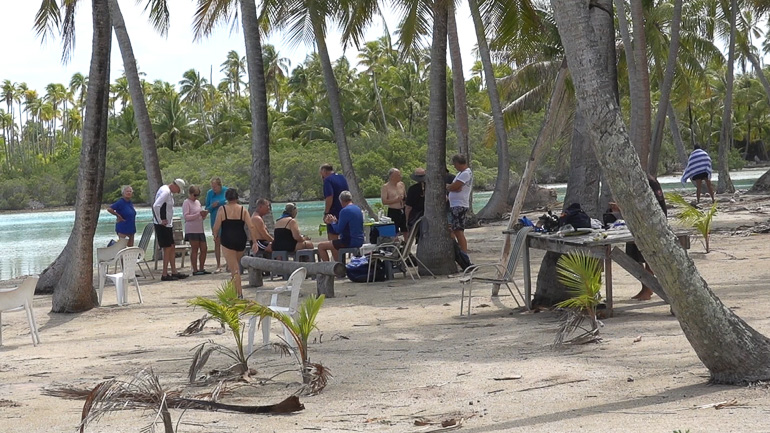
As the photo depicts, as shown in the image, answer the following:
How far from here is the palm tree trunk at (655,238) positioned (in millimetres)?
5816

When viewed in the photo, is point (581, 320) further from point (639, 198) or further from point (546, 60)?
point (546, 60)

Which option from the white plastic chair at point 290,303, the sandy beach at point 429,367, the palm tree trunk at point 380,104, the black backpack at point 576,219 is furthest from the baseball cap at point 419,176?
the palm tree trunk at point 380,104

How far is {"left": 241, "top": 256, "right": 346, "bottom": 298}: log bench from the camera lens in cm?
1213

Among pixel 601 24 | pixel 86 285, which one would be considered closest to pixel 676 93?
pixel 601 24

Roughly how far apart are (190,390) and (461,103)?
19.0 m

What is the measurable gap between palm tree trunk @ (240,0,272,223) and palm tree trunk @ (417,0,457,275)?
14.7 feet

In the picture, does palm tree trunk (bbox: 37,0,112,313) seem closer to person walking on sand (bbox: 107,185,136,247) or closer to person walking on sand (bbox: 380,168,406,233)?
person walking on sand (bbox: 107,185,136,247)

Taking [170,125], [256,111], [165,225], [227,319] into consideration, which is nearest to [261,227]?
[165,225]

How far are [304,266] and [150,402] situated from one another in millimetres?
7007

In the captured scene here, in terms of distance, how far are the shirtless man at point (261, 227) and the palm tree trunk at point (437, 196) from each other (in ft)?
7.39

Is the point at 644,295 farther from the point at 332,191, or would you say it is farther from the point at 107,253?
the point at 107,253

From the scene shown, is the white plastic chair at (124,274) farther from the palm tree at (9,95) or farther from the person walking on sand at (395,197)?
the palm tree at (9,95)

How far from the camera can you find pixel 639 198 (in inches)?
236

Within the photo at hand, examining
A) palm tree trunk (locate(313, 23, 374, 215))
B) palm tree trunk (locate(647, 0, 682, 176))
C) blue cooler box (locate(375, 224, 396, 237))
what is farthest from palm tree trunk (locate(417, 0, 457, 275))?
palm tree trunk (locate(647, 0, 682, 176))
